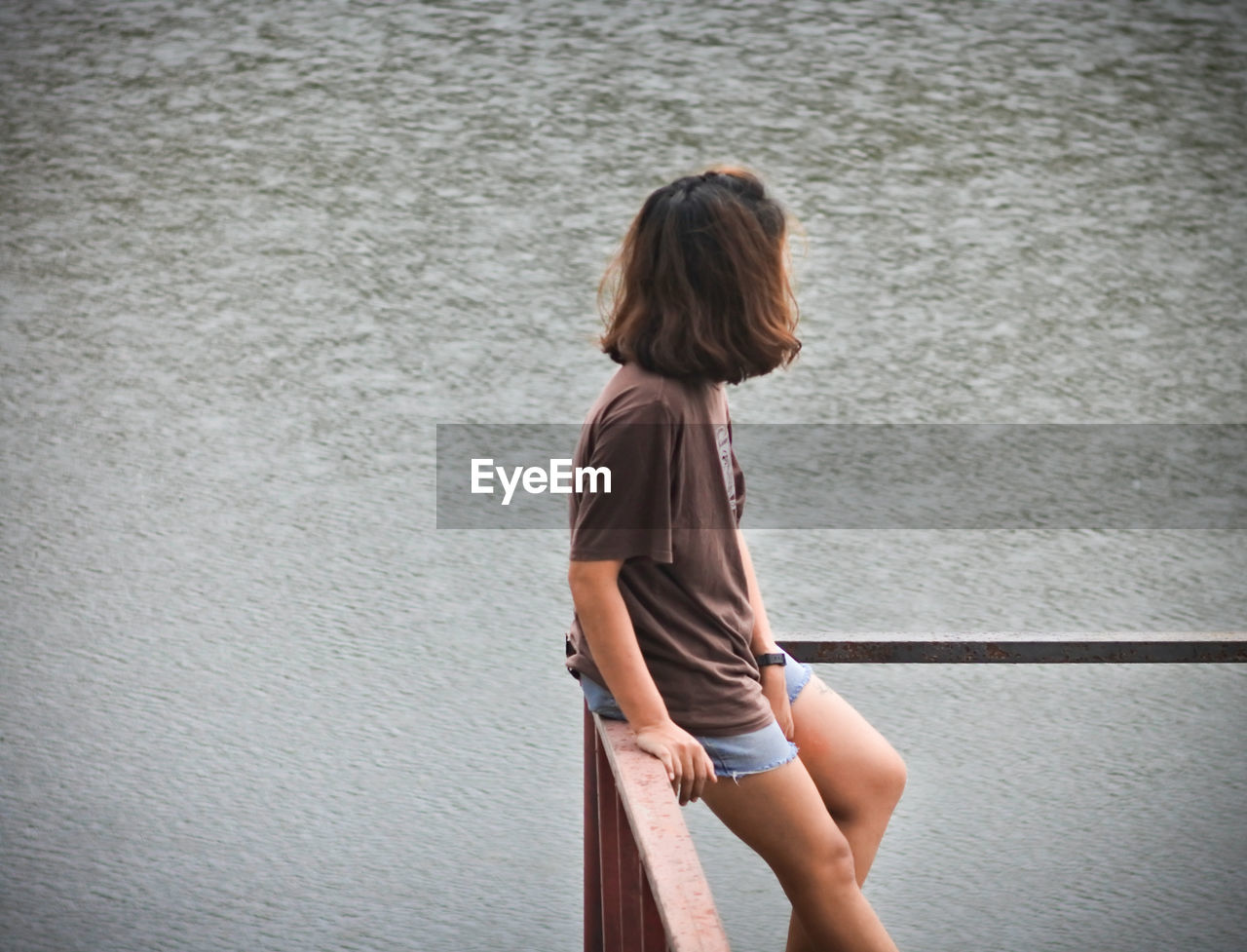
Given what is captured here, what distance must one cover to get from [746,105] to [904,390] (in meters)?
0.49

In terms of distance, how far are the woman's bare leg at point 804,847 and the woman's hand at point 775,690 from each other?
0.07 meters

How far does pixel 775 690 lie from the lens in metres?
0.98

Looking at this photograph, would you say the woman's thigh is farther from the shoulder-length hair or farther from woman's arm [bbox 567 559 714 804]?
the shoulder-length hair

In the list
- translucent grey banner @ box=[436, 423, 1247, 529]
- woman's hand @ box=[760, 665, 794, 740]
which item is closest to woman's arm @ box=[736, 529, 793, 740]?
woman's hand @ box=[760, 665, 794, 740]

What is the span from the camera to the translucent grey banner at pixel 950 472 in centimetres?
185

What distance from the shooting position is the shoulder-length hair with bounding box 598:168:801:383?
86cm

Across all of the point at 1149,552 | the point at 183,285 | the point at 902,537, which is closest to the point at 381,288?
the point at 183,285

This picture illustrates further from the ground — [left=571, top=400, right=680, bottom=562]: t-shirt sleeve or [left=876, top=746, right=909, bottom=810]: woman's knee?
[left=571, top=400, right=680, bottom=562]: t-shirt sleeve

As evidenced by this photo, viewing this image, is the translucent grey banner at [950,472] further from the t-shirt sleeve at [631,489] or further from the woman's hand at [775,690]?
the t-shirt sleeve at [631,489]

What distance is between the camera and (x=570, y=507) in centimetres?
91

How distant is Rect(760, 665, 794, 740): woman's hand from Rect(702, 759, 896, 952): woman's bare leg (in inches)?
2.6

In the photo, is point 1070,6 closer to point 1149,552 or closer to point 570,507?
point 1149,552

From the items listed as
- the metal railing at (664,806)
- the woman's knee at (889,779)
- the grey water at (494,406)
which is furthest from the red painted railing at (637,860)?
the grey water at (494,406)

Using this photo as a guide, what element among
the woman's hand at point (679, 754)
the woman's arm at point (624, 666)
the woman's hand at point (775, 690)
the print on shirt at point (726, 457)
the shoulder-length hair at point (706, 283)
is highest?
the shoulder-length hair at point (706, 283)
